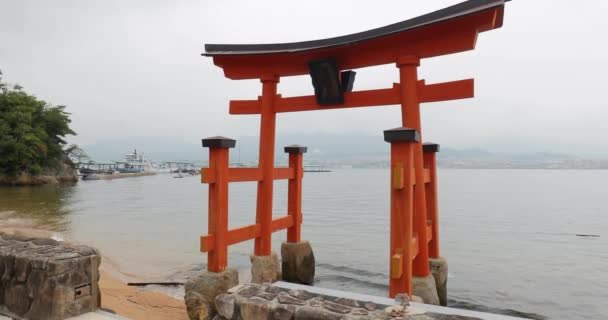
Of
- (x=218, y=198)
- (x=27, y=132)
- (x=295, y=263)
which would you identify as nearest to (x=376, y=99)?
(x=218, y=198)

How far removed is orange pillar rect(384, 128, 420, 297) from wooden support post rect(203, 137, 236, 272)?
87.8 inches

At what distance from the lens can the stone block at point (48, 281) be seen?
363cm

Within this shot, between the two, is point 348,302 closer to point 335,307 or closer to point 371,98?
point 335,307

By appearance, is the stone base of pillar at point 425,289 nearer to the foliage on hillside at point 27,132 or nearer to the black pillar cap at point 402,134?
the black pillar cap at point 402,134

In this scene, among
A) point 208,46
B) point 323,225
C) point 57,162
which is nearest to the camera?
point 208,46

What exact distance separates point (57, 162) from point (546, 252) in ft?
158

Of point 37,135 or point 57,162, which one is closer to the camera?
point 37,135

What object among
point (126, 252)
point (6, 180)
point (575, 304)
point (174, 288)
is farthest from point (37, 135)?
point (575, 304)

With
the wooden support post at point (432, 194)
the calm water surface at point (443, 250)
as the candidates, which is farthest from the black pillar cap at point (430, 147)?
the calm water surface at point (443, 250)

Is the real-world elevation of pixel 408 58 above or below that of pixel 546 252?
above

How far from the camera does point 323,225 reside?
19188 mm

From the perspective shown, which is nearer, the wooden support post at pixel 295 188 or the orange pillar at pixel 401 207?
the orange pillar at pixel 401 207

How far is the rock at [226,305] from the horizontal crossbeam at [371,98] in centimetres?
369

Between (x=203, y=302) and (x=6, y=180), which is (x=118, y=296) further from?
(x=6, y=180)
